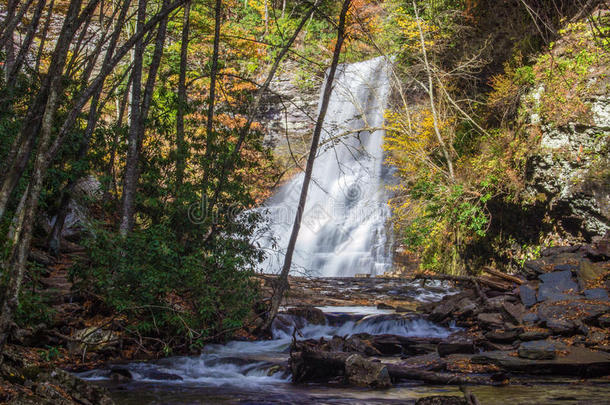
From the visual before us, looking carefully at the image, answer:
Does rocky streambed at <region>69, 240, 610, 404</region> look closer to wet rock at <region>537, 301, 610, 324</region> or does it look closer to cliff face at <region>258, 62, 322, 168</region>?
wet rock at <region>537, 301, 610, 324</region>

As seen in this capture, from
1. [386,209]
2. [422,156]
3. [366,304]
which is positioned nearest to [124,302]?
[366,304]

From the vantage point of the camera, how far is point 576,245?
10.6 meters

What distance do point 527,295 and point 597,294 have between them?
Result: 121 cm

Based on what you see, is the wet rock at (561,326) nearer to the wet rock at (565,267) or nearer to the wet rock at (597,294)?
the wet rock at (597,294)

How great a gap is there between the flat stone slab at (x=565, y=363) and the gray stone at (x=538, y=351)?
0.30ft

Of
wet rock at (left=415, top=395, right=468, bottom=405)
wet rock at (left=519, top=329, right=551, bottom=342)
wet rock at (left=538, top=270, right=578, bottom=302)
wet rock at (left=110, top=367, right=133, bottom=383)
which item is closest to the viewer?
wet rock at (left=415, top=395, right=468, bottom=405)

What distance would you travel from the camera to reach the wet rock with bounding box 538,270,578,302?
8.84 m

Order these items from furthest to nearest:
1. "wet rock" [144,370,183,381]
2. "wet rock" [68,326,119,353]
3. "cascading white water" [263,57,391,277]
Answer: "cascading white water" [263,57,391,277] → "wet rock" [68,326,119,353] → "wet rock" [144,370,183,381]

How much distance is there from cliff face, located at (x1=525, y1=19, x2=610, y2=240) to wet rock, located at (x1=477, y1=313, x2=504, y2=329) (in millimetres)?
3943

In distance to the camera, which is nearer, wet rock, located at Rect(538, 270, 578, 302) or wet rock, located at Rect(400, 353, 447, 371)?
wet rock, located at Rect(400, 353, 447, 371)

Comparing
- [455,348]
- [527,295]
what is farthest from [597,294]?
[455,348]

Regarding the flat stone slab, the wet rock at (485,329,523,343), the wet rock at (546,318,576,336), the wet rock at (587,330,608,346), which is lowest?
the flat stone slab

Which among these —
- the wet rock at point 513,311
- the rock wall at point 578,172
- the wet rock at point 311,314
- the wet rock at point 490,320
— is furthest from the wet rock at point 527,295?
the wet rock at point 311,314

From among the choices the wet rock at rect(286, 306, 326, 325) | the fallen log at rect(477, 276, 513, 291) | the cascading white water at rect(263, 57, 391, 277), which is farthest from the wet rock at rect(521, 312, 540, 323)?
the cascading white water at rect(263, 57, 391, 277)
